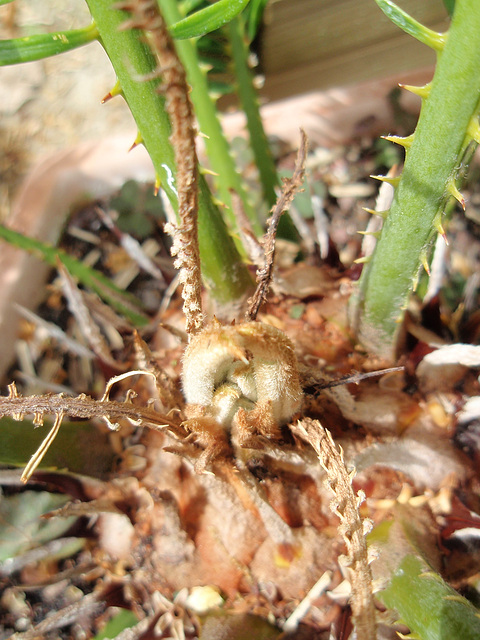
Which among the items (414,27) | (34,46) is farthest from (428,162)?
(34,46)

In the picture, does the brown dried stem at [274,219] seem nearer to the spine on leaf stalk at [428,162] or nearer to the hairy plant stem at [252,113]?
the spine on leaf stalk at [428,162]

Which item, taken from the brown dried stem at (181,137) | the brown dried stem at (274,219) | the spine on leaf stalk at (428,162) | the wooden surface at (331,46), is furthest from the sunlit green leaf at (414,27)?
the wooden surface at (331,46)

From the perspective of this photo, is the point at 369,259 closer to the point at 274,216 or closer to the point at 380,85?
the point at 274,216

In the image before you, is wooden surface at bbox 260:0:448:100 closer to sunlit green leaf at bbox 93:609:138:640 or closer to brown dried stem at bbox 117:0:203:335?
brown dried stem at bbox 117:0:203:335

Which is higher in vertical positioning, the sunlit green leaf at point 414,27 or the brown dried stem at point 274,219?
the sunlit green leaf at point 414,27

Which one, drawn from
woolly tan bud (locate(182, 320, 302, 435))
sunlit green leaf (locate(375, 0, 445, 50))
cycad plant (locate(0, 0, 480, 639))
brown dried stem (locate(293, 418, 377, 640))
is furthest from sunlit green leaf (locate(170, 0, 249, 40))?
brown dried stem (locate(293, 418, 377, 640))

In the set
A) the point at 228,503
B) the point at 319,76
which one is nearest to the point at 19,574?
the point at 228,503

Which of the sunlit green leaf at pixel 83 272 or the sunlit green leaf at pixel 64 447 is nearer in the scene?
the sunlit green leaf at pixel 64 447
